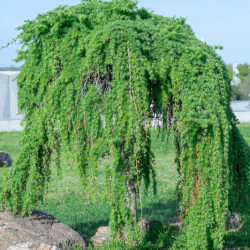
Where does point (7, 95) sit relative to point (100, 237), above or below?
above

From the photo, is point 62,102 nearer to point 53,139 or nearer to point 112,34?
point 53,139

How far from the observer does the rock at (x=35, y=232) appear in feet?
18.5

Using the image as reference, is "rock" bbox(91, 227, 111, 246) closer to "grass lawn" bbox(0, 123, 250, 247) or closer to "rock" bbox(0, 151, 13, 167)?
"grass lawn" bbox(0, 123, 250, 247)

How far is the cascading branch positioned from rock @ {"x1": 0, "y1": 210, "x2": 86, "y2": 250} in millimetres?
306

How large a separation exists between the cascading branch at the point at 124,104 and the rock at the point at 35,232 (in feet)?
1.00

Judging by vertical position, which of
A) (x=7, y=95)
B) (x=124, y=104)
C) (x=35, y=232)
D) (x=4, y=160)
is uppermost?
(x=7, y=95)

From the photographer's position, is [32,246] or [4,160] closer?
[32,246]

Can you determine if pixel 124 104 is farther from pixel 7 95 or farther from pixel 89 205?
pixel 7 95

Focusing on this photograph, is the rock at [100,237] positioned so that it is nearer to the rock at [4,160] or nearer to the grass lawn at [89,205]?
the grass lawn at [89,205]

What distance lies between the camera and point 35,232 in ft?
19.2

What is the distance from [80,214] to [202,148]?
13.5 ft

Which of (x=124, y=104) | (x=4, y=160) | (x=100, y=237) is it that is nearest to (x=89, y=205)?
(x=100, y=237)

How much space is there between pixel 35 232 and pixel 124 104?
7.74ft

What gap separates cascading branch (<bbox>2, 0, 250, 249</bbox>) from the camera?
16.6ft
